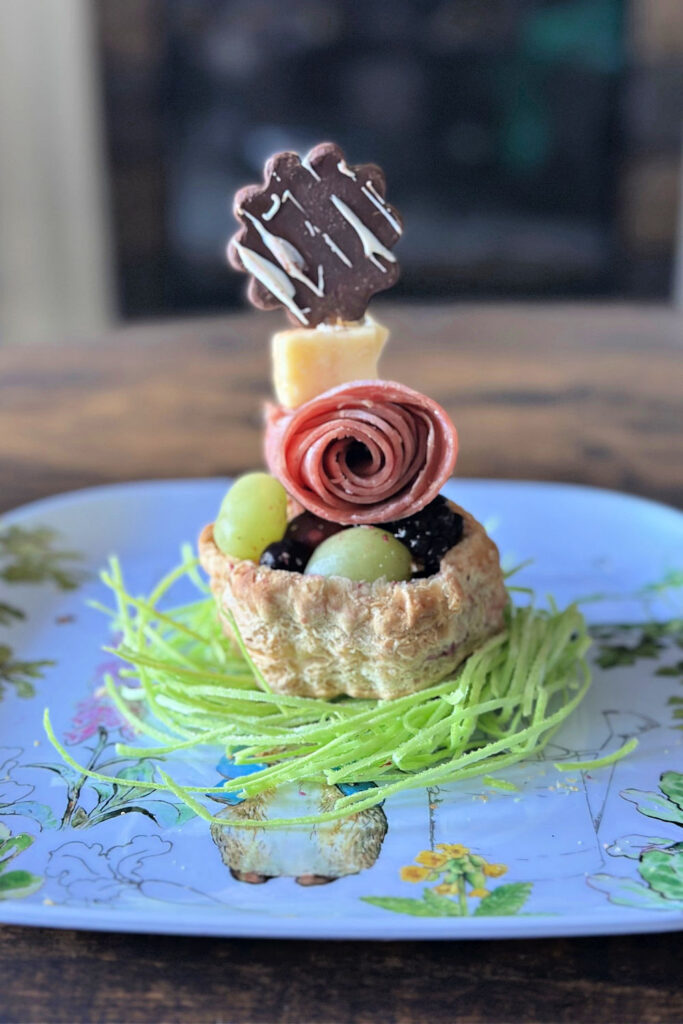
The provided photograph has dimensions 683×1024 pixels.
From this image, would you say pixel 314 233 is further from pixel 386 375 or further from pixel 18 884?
pixel 386 375

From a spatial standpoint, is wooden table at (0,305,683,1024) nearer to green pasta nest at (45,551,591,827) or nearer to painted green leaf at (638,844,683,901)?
painted green leaf at (638,844,683,901)

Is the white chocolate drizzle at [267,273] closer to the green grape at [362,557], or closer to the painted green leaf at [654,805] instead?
the green grape at [362,557]

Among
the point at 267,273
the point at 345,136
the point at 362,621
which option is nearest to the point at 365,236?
the point at 267,273

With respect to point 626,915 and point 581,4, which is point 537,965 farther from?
point 581,4

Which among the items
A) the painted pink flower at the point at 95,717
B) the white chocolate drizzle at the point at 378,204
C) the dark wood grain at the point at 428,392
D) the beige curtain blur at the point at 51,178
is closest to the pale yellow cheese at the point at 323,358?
the white chocolate drizzle at the point at 378,204

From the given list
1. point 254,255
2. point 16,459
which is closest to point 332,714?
point 254,255

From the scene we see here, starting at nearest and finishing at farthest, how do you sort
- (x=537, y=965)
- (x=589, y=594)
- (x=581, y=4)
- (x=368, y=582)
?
(x=537, y=965), (x=368, y=582), (x=589, y=594), (x=581, y=4)
